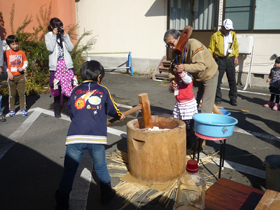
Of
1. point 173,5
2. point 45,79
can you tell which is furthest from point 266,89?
point 45,79

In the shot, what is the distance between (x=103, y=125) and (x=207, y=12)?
9031 mm

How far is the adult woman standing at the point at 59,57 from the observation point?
5.68 meters

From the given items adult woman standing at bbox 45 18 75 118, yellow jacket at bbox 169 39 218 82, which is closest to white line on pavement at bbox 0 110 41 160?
adult woman standing at bbox 45 18 75 118

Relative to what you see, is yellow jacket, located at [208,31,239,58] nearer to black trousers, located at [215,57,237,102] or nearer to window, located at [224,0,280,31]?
black trousers, located at [215,57,237,102]

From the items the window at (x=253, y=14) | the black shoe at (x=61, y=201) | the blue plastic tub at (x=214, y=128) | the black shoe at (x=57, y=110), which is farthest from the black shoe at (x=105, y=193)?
the window at (x=253, y=14)

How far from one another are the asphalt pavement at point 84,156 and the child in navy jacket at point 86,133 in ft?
0.98

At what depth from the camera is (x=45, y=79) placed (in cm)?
936

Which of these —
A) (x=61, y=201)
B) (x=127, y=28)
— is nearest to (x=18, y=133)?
(x=61, y=201)

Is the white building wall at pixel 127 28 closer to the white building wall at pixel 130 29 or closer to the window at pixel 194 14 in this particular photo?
the white building wall at pixel 130 29

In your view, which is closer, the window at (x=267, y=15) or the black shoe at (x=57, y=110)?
the black shoe at (x=57, y=110)

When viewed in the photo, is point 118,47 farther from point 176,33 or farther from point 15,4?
point 176,33

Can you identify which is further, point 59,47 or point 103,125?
point 59,47

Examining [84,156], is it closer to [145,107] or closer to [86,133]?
[145,107]

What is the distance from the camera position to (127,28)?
491 inches
